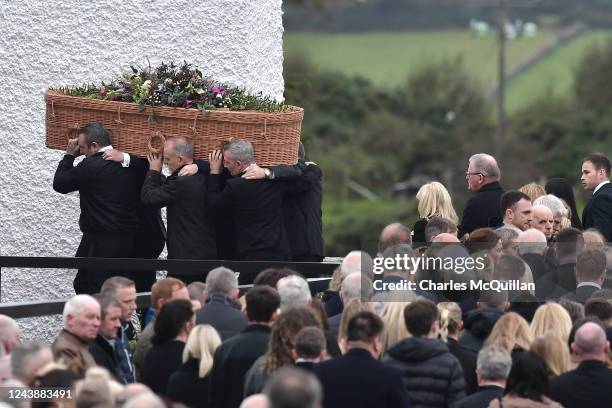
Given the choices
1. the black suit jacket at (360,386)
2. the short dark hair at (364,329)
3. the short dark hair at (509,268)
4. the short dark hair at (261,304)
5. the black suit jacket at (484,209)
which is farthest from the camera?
the black suit jacket at (484,209)

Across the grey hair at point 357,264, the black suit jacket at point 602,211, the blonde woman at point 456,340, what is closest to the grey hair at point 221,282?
the grey hair at point 357,264

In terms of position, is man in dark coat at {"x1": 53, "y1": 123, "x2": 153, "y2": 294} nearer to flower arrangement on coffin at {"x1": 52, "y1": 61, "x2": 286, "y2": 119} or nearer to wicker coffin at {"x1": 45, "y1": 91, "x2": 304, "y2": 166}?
wicker coffin at {"x1": 45, "y1": 91, "x2": 304, "y2": 166}

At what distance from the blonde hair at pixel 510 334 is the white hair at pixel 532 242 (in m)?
2.11

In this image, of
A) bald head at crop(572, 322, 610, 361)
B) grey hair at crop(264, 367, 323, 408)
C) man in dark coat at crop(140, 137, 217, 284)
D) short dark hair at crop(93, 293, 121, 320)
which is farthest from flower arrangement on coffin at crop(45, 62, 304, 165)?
grey hair at crop(264, 367, 323, 408)

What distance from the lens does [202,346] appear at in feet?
28.8

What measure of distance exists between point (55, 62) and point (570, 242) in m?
4.83

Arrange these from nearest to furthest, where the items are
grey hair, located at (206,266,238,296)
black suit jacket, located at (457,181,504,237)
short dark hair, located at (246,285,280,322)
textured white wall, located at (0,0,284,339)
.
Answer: short dark hair, located at (246,285,280,322) < grey hair, located at (206,266,238,296) < black suit jacket, located at (457,181,504,237) < textured white wall, located at (0,0,284,339)

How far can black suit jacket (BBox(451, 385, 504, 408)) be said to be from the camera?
326 inches

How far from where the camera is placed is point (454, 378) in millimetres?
8430

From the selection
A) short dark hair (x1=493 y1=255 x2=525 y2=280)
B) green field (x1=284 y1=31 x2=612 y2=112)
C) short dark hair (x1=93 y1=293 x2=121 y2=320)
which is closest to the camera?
short dark hair (x1=93 y1=293 x2=121 y2=320)

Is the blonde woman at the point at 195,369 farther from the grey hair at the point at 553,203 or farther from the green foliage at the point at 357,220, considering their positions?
the green foliage at the point at 357,220

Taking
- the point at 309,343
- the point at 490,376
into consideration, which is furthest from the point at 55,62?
the point at 490,376

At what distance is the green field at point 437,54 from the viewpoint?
7088 cm

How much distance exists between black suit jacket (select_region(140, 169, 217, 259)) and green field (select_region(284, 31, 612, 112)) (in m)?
55.9
